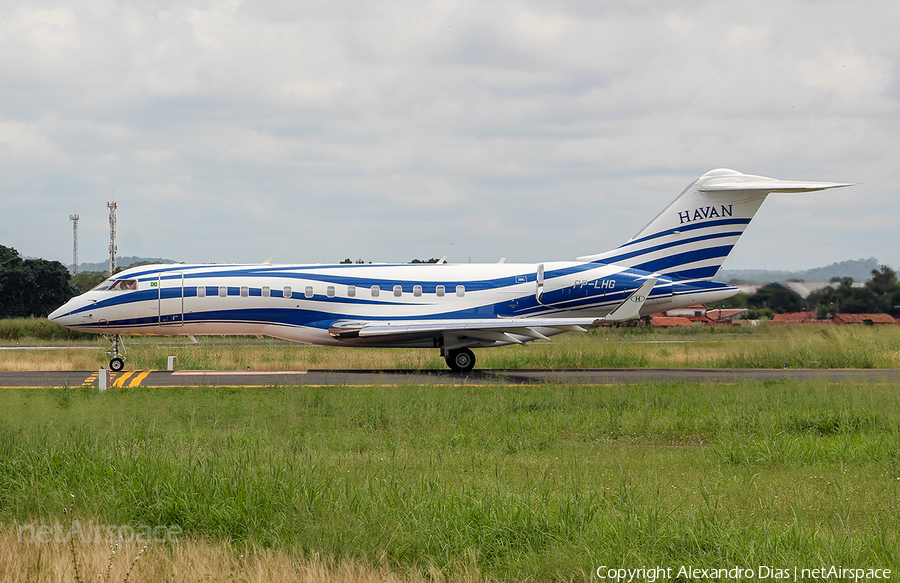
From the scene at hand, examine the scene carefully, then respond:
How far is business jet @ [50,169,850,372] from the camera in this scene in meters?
25.4

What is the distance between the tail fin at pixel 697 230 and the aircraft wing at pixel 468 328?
3239 millimetres

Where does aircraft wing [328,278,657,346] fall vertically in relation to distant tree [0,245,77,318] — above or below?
below

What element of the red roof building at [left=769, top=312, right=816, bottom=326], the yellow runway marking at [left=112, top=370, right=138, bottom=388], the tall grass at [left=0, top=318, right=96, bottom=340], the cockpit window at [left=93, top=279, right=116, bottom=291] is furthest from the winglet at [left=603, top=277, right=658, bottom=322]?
the tall grass at [left=0, top=318, right=96, bottom=340]

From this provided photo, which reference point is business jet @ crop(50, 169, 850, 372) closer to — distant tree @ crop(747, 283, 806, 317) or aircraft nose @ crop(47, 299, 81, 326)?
aircraft nose @ crop(47, 299, 81, 326)

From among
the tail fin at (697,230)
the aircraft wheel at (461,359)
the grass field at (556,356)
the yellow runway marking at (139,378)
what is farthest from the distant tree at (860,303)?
the yellow runway marking at (139,378)

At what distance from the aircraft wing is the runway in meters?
1.07

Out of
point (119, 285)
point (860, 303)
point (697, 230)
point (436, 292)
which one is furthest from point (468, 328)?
point (860, 303)

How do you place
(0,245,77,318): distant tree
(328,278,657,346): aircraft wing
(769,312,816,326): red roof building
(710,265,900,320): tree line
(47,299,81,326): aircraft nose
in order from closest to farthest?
(328,278,657,346): aircraft wing, (47,299,81,326): aircraft nose, (710,265,900,320): tree line, (769,312,816,326): red roof building, (0,245,77,318): distant tree

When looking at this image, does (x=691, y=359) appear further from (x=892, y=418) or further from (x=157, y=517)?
(x=157, y=517)
